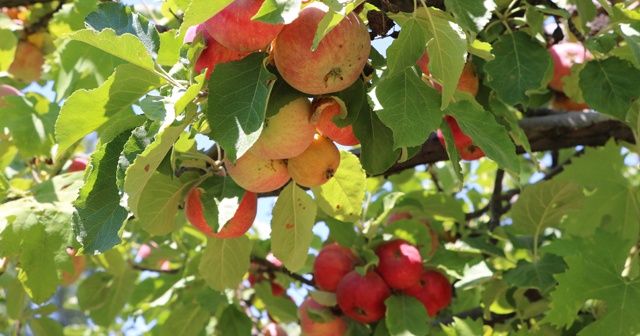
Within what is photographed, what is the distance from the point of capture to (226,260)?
173cm

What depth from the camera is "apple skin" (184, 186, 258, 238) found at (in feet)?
4.70

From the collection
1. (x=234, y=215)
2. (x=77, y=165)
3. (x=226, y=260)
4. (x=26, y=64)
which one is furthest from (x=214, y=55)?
(x=26, y=64)

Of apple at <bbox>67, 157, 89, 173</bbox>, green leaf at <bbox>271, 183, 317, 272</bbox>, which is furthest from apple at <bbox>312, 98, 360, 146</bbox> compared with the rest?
apple at <bbox>67, 157, 89, 173</bbox>

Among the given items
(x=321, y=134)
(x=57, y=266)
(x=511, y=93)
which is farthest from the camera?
(x=57, y=266)

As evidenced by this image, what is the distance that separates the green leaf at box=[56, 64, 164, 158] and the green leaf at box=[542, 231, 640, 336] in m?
1.00

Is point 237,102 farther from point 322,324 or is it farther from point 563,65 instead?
point 563,65

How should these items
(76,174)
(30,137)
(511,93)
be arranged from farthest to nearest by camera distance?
(30,137) < (76,174) < (511,93)

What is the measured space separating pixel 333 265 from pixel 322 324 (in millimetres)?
183

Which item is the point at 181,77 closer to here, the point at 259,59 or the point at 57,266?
the point at 259,59

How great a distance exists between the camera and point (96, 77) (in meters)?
2.14

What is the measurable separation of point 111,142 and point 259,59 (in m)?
0.28

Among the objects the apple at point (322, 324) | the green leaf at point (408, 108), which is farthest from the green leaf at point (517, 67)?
the apple at point (322, 324)

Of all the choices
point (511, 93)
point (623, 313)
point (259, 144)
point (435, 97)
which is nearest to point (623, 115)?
point (511, 93)

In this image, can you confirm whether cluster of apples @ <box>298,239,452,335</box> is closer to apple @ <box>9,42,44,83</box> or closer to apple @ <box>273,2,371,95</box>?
apple @ <box>273,2,371,95</box>
